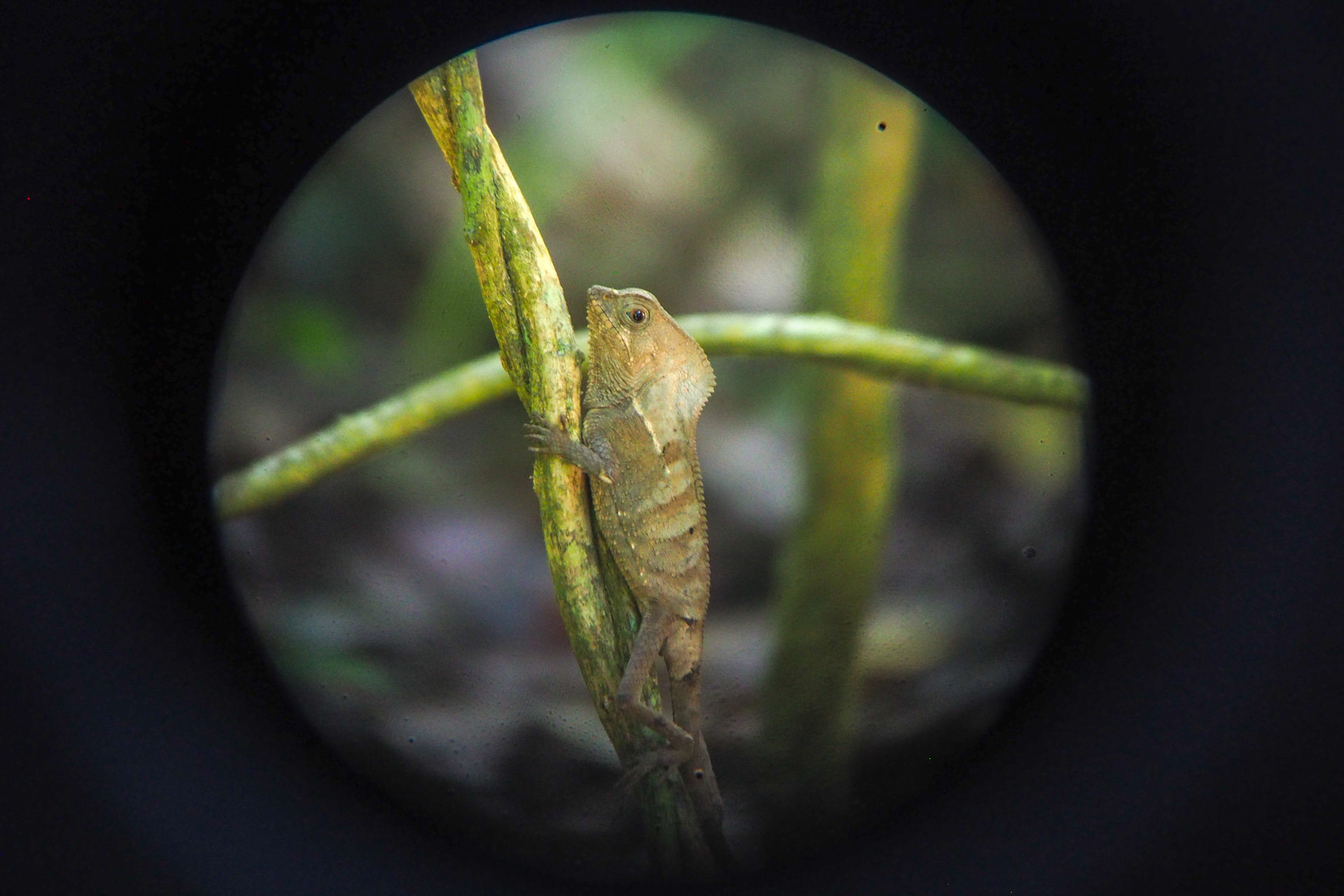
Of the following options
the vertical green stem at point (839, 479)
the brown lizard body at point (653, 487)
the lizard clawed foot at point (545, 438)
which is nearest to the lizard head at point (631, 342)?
the brown lizard body at point (653, 487)

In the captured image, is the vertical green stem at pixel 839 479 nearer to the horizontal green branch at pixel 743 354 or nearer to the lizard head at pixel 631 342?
the horizontal green branch at pixel 743 354

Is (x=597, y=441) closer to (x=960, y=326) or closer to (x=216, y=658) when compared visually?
(x=216, y=658)

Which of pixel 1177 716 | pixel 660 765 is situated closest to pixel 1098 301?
pixel 1177 716

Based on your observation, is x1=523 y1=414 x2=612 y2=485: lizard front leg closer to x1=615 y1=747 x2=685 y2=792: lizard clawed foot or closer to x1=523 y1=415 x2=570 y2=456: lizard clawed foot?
x1=523 y1=415 x2=570 y2=456: lizard clawed foot

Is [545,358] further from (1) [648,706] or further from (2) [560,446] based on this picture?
(1) [648,706]

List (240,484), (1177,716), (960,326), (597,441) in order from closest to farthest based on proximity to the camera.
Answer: (1177,716) → (597,441) → (240,484) → (960,326)

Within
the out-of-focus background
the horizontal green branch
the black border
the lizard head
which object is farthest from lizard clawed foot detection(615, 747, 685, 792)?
the horizontal green branch
